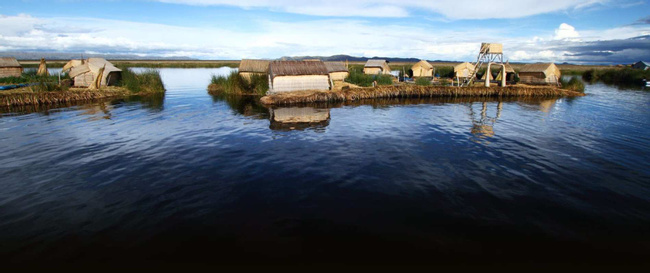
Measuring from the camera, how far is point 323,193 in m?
9.99

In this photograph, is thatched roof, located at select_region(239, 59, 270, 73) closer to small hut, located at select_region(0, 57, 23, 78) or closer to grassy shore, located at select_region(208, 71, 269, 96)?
grassy shore, located at select_region(208, 71, 269, 96)

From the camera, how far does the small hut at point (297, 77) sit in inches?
1210

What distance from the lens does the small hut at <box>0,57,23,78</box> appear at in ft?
127

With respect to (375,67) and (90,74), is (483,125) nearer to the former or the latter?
(90,74)

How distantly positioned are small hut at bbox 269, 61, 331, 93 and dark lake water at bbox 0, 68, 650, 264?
39.1ft

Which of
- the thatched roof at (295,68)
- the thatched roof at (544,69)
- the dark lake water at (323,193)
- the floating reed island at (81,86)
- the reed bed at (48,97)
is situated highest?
the thatched roof at (544,69)

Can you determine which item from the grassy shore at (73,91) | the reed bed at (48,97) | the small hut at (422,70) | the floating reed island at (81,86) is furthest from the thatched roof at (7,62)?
the small hut at (422,70)

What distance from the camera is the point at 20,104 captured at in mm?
26891

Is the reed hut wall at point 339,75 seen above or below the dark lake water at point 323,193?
above

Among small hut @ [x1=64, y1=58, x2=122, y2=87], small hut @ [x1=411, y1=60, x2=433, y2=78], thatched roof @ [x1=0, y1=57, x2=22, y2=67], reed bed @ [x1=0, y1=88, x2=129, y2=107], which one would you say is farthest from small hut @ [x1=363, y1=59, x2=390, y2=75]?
thatched roof @ [x1=0, y1=57, x2=22, y2=67]

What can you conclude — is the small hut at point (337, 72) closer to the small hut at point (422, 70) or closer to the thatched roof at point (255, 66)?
the thatched roof at point (255, 66)

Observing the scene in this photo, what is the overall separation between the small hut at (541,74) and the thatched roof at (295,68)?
32.9 metres

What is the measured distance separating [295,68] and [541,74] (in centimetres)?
3616

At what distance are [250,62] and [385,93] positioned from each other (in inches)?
824
